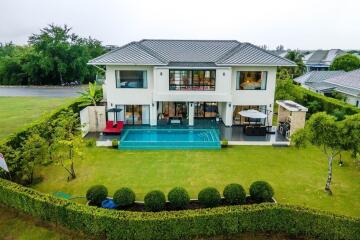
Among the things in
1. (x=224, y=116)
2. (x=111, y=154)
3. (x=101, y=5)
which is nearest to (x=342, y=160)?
(x=224, y=116)

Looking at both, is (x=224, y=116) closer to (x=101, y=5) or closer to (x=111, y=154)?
(x=111, y=154)

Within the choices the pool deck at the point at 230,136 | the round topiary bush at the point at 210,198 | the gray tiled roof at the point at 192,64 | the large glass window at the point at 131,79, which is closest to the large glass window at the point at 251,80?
the gray tiled roof at the point at 192,64

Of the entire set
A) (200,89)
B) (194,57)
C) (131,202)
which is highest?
(194,57)

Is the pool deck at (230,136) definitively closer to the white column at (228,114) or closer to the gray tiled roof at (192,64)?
the white column at (228,114)

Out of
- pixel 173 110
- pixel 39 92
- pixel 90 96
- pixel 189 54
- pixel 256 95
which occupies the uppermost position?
pixel 189 54

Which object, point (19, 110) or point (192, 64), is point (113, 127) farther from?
point (19, 110)

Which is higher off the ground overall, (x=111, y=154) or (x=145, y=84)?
(x=145, y=84)

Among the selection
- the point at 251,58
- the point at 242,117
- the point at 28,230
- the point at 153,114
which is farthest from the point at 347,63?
the point at 28,230
